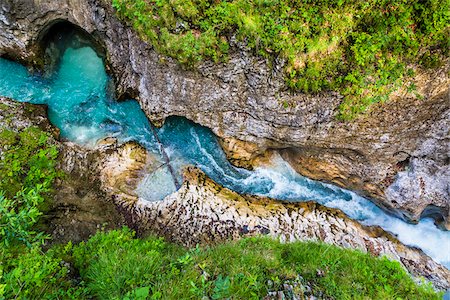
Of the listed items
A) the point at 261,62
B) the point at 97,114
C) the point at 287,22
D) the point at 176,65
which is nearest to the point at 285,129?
the point at 261,62

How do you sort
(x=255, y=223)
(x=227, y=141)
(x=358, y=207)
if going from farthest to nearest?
(x=358, y=207), (x=227, y=141), (x=255, y=223)

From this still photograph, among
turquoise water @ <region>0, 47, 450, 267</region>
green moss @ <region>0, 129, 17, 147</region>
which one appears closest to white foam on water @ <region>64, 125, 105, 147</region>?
turquoise water @ <region>0, 47, 450, 267</region>

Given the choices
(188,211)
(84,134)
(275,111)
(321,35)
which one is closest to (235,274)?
(188,211)

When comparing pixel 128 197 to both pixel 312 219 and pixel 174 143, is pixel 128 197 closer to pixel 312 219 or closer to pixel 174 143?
pixel 174 143

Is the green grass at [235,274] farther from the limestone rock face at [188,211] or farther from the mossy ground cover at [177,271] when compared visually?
the limestone rock face at [188,211]

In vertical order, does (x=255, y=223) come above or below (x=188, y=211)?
above

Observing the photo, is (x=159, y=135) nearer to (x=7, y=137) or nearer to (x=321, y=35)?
(x=7, y=137)
